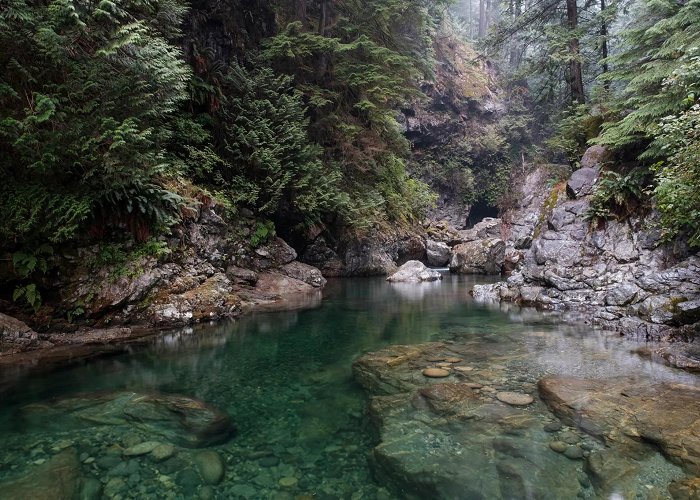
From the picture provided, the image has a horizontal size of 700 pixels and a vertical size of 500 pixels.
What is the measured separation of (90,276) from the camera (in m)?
7.91

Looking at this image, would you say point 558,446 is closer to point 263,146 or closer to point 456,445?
point 456,445

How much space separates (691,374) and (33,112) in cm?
1056

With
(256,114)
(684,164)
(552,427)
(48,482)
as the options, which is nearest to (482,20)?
(256,114)

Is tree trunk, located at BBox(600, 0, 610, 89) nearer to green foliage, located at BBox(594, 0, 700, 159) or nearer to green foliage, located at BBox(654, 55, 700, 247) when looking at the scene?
green foliage, located at BBox(594, 0, 700, 159)

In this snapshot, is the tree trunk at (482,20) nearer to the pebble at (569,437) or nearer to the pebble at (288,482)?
the pebble at (569,437)

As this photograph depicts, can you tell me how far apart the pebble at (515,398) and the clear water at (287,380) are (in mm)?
716

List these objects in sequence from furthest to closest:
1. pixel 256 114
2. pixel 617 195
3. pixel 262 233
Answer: pixel 262 233
pixel 256 114
pixel 617 195

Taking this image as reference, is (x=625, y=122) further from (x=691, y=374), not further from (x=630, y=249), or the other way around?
(x=691, y=374)

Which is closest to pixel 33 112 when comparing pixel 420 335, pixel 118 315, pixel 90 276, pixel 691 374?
pixel 90 276

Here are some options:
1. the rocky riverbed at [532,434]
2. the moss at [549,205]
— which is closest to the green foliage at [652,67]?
the moss at [549,205]

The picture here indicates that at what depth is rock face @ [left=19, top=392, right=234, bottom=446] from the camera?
3912mm

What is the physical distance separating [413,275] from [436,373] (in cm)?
1328

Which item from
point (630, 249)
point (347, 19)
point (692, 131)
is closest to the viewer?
point (692, 131)

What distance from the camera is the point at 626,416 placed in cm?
392
